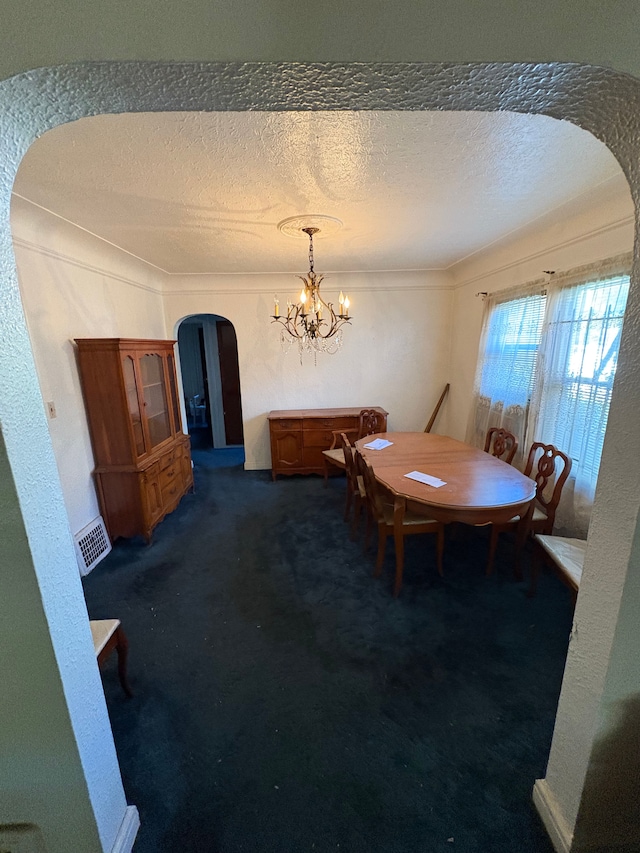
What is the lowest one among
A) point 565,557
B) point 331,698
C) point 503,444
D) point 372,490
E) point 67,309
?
point 331,698

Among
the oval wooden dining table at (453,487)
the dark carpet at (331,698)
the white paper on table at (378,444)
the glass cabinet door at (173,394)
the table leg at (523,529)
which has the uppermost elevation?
the glass cabinet door at (173,394)

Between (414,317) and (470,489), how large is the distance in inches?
110

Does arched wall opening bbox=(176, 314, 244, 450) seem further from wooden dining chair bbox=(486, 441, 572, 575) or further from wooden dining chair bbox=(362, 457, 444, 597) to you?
wooden dining chair bbox=(486, 441, 572, 575)

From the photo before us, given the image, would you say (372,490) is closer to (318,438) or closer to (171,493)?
(318,438)

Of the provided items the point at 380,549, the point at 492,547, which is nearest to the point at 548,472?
the point at 492,547

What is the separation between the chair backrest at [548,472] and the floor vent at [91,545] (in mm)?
3322

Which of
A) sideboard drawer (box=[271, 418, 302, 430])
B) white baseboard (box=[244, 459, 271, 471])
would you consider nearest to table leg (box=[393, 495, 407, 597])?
sideboard drawer (box=[271, 418, 302, 430])

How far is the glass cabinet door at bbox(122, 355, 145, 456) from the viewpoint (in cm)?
276

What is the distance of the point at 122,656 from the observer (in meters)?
1.57

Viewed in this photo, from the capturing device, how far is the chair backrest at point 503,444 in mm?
2898

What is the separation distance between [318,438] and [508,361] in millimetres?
2178

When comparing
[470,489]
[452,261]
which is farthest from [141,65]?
[452,261]

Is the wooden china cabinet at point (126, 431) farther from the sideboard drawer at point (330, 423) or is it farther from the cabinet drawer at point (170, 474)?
the sideboard drawer at point (330, 423)

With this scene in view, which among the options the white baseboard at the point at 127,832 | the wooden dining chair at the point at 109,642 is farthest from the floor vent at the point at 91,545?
the white baseboard at the point at 127,832
